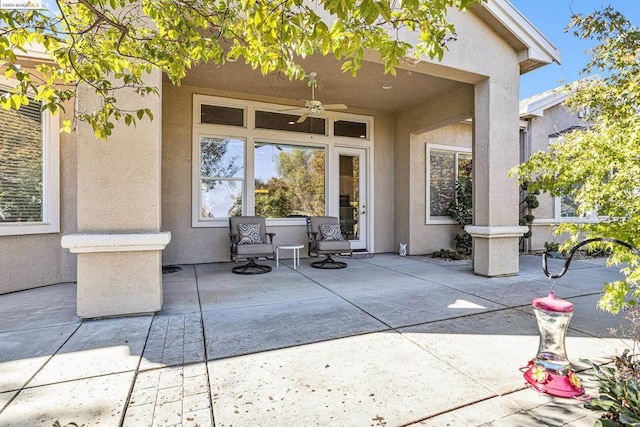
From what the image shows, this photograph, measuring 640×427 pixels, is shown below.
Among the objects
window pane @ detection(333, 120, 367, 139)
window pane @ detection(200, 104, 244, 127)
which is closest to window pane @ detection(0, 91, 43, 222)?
window pane @ detection(200, 104, 244, 127)

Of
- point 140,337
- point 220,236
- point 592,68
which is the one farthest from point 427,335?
point 220,236

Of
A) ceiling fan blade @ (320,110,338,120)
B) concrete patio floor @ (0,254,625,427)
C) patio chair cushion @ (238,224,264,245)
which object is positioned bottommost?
concrete patio floor @ (0,254,625,427)

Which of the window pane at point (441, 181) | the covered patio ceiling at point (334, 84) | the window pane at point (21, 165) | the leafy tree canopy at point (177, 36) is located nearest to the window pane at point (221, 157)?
the covered patio ceiling at point (334, 84)

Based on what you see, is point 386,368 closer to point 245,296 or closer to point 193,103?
point 245,296

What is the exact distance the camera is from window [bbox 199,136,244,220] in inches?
251

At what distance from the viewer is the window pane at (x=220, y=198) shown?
20.9 feet

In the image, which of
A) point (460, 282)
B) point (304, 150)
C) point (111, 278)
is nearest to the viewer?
point (111, 278)

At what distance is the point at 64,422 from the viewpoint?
5.53 feet

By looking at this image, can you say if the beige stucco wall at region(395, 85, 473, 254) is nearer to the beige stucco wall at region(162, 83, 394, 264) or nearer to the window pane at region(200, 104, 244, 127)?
the beige stucco wall at region(162, 83, 394, 264)

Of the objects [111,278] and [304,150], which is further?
[304,150]

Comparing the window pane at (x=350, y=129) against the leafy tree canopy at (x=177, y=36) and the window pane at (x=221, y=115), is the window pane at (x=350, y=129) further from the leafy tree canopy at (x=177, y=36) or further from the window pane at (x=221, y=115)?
the leafy tree canopy at (x=177, y=36)

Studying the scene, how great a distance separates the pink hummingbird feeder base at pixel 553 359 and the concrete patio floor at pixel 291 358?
9 centimetres

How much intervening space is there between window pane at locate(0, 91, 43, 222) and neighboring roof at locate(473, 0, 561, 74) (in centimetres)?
653

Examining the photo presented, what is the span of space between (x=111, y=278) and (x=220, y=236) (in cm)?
324
